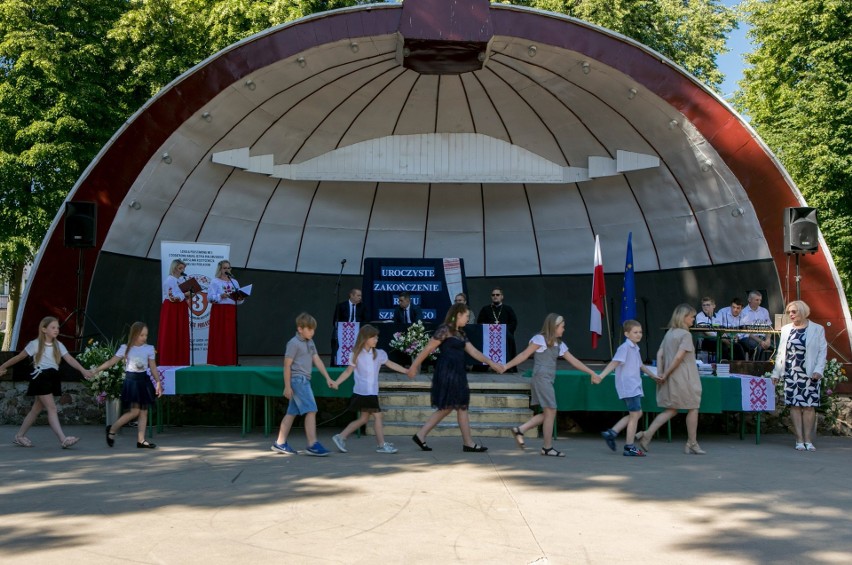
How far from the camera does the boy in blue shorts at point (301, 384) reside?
28.0ft

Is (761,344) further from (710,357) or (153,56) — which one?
(153,56)

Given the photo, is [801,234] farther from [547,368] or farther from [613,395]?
A: [547,368]

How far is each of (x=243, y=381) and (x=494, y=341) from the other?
4.50 metres

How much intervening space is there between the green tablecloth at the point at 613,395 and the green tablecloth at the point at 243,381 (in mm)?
2593

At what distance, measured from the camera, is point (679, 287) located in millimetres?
16016

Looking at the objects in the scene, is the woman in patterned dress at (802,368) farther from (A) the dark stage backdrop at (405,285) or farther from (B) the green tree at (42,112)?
(B) the green tree at (42,112)

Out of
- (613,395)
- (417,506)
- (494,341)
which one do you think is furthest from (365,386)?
(494,341)

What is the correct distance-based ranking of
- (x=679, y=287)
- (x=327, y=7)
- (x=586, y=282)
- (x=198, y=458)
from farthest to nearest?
(x=327, y=7), (x=586, y=282), (x=679, y=287), (x=198, y=458)

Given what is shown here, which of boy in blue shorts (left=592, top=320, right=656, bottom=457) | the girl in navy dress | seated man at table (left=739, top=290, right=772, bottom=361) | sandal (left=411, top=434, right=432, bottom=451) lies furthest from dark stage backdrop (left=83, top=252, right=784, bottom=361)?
sandal (left=411, top=434, right=432, bottom=451)

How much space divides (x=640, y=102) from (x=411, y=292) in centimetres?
500

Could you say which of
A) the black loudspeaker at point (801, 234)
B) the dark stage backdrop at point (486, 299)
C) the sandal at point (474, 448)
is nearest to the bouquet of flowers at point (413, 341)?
the sandal at point (474, 448)

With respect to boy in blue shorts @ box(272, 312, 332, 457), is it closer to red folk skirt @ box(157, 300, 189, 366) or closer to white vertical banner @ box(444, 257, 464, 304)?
red folk skirt @ box(157, 300, 189, 366)

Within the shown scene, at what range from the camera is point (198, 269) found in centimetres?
1373

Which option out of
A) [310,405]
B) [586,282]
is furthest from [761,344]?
[310,405]
